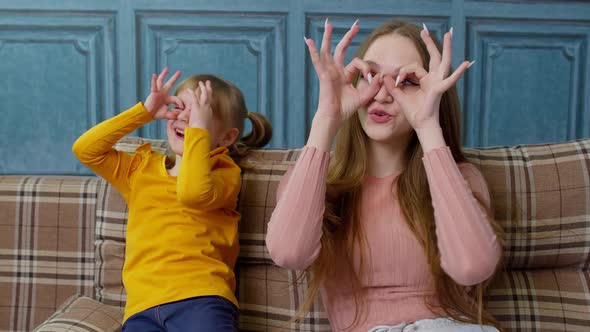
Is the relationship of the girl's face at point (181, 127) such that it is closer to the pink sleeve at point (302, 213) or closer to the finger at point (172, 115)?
the finger at point (172, 115)

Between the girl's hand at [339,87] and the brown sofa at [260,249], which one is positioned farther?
the brown sofa at [260,249]

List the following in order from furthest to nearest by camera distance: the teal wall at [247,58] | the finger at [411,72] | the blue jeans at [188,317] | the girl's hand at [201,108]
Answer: the teal wall at [247,58] < the girl's hand at [201,108] < the blue jeans at [188,317] < the finger at [411,72]

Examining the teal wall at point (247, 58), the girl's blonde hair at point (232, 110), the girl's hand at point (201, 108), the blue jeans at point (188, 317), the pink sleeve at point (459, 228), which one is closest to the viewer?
the pink sleeve at point (459, 228)

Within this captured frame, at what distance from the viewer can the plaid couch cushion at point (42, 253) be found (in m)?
1.72

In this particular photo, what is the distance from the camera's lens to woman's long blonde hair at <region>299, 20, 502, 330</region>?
4.10ft

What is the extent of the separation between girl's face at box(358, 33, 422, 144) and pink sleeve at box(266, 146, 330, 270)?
0.14 m

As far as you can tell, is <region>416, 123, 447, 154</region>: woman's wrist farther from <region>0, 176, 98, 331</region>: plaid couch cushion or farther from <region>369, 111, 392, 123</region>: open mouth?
<region>0, 176, 98, 331</region>: plaid couch cushion

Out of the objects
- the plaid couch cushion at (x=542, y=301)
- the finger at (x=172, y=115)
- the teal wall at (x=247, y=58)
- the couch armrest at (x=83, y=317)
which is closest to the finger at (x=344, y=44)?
the finger at (x=172, y=115)

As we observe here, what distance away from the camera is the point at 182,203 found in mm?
1501

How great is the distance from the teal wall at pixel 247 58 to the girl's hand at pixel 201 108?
130 cm

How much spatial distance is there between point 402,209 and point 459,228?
197mm

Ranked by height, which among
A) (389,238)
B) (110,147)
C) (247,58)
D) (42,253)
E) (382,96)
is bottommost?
(42,253)

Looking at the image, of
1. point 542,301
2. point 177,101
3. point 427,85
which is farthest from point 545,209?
point 177,101

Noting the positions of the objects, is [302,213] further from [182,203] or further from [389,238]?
[182,203]
